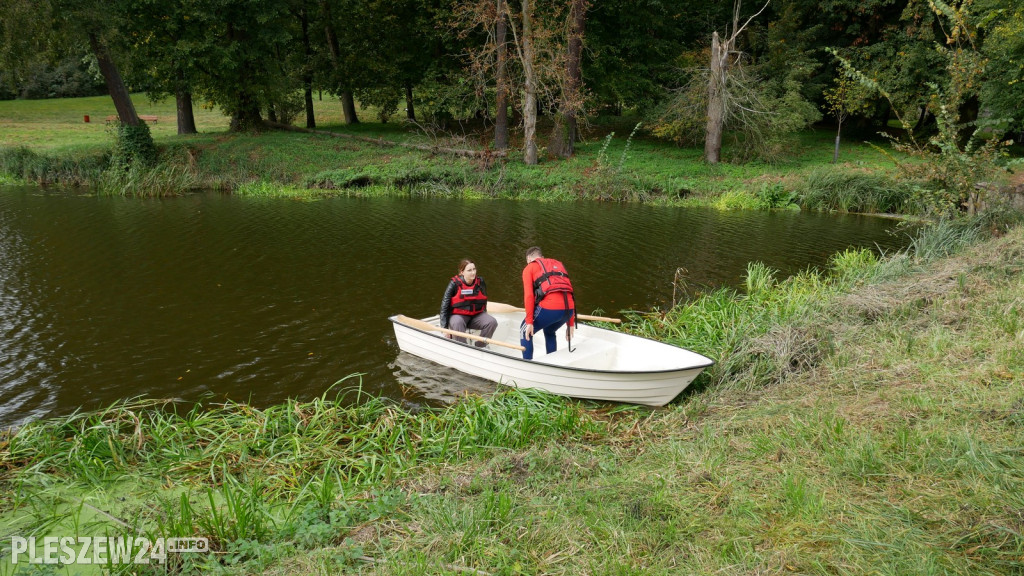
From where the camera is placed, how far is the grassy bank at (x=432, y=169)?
2242 centimetres

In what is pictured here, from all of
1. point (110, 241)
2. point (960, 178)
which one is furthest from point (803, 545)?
point (110, 241)

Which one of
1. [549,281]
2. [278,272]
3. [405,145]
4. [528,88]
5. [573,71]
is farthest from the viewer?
[405,145]

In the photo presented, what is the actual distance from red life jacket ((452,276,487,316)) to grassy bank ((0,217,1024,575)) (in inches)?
79.0

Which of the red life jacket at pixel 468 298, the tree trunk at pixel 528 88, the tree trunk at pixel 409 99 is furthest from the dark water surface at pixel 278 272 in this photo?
the tree trunk at pixel 409 99

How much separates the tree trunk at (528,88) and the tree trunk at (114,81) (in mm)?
15492

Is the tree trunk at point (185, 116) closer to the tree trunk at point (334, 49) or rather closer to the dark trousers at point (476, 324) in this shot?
the tree trunk at point (334, 49)

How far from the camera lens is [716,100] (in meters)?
24.5

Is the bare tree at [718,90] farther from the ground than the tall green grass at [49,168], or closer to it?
farther from the ground

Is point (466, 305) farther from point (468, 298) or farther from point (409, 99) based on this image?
point (409, 99)

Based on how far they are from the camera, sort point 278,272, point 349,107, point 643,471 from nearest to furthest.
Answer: point 643,471, point 278,272, point 349,107

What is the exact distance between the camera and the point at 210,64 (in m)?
26.2

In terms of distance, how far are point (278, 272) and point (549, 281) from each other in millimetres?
7325

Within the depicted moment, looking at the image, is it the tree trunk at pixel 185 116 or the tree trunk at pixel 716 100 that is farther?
the tree trunk at pixel 185 116

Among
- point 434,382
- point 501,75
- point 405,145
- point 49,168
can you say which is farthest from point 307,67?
point 434,382
